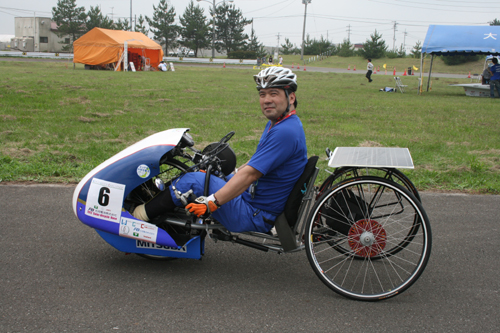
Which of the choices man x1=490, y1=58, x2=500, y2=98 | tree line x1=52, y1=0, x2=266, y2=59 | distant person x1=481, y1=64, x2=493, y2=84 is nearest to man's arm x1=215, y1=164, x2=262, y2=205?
man x1=490, y1=58, x2=500, y2=98

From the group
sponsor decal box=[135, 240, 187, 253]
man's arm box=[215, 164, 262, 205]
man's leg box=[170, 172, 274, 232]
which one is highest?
man's arm box=[215, 164, 262, 205]

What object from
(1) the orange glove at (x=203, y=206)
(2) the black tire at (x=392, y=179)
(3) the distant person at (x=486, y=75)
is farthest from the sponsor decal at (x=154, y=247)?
(3) the distant person at (x=486, y=75)

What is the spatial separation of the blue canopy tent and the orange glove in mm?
19321

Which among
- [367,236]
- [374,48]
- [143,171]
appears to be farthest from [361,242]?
[374,48]

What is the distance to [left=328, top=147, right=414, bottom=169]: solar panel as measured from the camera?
3.00m

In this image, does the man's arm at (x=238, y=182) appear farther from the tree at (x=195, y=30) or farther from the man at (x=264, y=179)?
the tree at (x=195, y=30)

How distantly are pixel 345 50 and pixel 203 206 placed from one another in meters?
69.4

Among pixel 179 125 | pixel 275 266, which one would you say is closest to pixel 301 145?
pixel 275 266

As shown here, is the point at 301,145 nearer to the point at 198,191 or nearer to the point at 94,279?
the point at 198,191

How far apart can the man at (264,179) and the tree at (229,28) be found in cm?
7876

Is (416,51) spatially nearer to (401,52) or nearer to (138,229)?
(401,52)

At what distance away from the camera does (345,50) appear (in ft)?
223

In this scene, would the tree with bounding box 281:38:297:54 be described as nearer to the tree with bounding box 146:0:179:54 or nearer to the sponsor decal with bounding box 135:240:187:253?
the tree with bounding box 146:0:179:54

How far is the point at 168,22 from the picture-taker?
79.6 m
